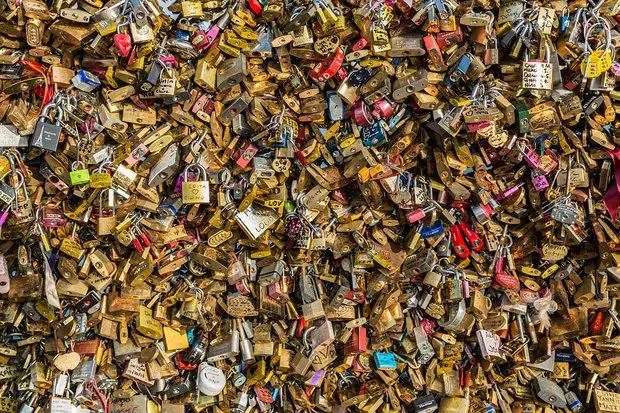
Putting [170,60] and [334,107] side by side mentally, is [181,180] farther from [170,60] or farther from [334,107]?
[334,107]

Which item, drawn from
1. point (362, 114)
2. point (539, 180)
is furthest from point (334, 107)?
point (539, 180)

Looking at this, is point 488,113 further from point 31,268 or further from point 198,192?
point 31,268

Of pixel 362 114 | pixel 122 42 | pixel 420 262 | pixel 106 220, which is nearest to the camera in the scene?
pixel 122 42

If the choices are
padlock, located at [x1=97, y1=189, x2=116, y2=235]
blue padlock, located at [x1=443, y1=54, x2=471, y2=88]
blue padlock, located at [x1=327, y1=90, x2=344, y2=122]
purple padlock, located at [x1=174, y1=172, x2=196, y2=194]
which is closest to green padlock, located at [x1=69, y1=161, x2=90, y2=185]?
padlock, located at [x1=97, y1=189, x2=116, y2=235]

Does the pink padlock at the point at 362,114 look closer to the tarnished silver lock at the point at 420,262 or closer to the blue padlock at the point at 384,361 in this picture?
the tarnished silver lock at the point at 420,262

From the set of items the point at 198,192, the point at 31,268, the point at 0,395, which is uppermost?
the point at 198,192

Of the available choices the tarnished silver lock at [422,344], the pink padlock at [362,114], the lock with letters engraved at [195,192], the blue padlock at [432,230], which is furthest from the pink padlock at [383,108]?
the tarnished silver lock at [422,344]

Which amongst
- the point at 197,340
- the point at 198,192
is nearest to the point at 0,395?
the point at 197,340

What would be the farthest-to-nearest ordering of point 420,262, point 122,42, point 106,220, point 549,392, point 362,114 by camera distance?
point 549,392
point 420,262
point 362,114
point 106,220
point 122,42
